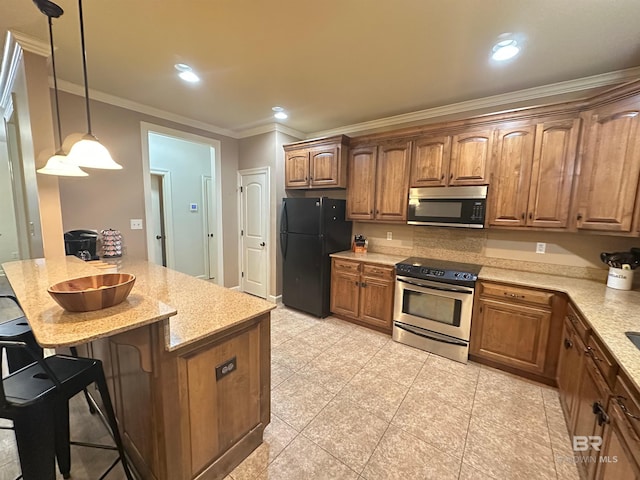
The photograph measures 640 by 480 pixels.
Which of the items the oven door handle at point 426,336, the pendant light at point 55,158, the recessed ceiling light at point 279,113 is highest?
the recessed ceiling light at point 279,113

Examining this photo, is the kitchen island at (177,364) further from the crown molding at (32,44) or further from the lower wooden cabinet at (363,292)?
the lower wooden cabinet at (363,292)

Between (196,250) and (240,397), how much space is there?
4218 millimetres

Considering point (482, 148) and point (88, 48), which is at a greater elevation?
point (88, 48)

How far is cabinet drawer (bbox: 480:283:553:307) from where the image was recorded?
2285 mm

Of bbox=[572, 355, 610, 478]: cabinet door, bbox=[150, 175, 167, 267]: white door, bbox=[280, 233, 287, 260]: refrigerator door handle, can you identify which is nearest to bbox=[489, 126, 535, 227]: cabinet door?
bbox=[572, 355, 610, 478]: cabinet door

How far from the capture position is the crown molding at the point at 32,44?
6.65 feet

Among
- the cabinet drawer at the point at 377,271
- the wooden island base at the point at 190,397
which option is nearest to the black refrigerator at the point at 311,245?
the cabinet drawer at the point at 377,271

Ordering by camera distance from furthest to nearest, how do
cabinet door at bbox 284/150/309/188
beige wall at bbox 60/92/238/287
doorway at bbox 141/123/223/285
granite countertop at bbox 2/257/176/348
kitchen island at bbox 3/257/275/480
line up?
doorway at bbox 141/123/223/285, cabinet door at bbox 284/150/309/188, beige wall at bbox 60/92/238/287, kitchen island at bbox 3/257/275/480, granite countertop at bbox 2/257/176/348

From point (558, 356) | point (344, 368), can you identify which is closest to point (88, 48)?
point (344, 368)

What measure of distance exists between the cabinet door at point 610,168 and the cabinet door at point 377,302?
183 centimetres

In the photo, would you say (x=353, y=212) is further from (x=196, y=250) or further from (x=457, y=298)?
(x=196, y=250)

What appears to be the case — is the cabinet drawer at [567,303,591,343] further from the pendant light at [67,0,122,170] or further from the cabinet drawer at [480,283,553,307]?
the pendant light at [67,0,122,170]

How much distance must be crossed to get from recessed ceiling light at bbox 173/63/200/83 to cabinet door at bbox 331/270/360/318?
263cm

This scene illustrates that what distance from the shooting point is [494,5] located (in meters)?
1.62
